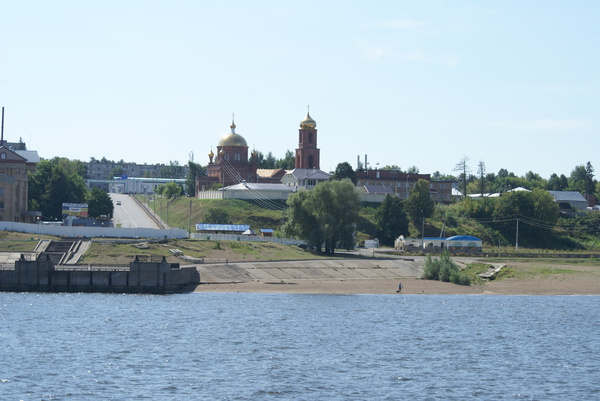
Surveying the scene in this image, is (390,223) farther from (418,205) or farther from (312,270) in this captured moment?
(312,270)

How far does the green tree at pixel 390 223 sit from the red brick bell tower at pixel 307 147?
51525mm

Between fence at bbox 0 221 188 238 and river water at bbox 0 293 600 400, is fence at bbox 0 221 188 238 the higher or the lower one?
the higher one

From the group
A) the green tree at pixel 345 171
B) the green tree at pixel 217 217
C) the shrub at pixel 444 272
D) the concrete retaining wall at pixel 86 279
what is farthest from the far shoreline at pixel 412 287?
the green tree at pixel 345 171

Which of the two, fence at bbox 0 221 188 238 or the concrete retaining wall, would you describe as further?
fence at bbox 0 221 188 238

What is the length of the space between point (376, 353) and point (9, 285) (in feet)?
145

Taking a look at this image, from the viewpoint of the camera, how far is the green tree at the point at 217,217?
149m

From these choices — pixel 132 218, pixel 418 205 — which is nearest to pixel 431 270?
pixel 418 205

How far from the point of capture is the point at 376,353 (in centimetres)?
5525

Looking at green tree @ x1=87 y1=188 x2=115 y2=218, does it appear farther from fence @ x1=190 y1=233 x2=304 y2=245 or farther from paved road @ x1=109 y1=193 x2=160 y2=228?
fence @ x1=190 y1=233 x2=304 y2=245

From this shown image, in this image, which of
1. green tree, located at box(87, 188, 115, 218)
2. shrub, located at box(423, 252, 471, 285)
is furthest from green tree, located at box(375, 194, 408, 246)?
green tree, located at box(87, 188, 115, 218)

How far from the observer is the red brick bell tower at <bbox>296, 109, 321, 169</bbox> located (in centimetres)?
19738

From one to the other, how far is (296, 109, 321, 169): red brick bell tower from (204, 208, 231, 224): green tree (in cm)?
4859

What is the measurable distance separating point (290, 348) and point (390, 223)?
91.7 metres

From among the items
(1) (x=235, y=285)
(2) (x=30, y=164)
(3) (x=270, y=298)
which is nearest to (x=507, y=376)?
(3) (x=270, y=298)
